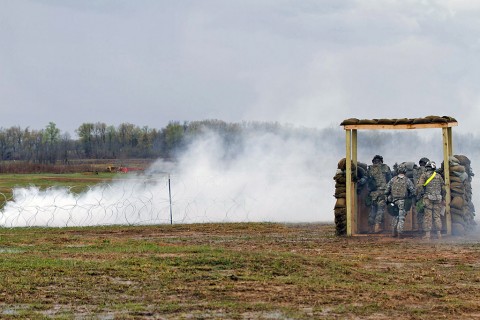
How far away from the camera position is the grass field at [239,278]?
14.3m

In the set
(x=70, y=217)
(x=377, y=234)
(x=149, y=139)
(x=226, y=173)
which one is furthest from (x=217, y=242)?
(x=149, y=139)

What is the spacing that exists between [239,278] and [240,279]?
0.08 meters

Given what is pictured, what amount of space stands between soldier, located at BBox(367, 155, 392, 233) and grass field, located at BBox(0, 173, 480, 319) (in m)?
0.90

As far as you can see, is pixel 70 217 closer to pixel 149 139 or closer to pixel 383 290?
pixel 383 290

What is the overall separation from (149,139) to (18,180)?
43805mm

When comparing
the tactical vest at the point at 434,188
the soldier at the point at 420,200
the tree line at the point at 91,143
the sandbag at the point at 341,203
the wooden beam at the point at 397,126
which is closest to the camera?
the tactical vest at the point at 434,188

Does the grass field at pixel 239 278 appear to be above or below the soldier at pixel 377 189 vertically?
below

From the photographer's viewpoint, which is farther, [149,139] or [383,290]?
[149,139]

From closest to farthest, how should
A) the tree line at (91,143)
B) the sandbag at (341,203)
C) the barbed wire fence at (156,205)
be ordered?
1. the sandbag at (341,203)
2. the barbed wire fence at (156,205)
3. the tree line at (91,143)

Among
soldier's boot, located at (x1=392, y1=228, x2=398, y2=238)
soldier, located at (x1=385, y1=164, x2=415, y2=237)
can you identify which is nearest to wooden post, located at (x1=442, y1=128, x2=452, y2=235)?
soldier, located at (x1=385, y1=164, x2=415, y2=237)

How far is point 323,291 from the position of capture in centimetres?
1603

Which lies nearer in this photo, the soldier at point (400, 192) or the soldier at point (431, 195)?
the soldier at point (431, 195)

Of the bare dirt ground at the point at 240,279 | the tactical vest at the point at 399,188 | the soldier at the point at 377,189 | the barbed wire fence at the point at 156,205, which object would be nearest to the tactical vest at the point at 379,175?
the soldier at the point at 377,189

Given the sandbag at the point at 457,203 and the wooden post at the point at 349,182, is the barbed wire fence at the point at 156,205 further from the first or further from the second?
the sandbag at the point at 457,203
